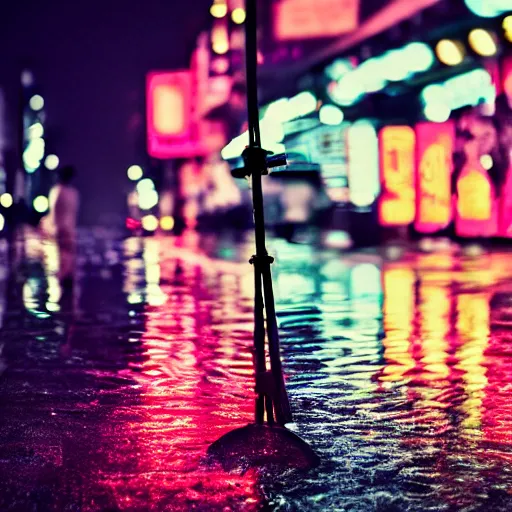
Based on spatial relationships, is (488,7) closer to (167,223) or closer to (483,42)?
(483,42)

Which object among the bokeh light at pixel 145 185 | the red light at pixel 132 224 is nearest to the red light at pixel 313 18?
the red light at pixel 132 224

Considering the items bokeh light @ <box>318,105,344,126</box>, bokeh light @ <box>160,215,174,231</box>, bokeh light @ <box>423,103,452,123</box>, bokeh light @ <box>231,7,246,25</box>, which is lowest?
bokeh light @ <box>160,215,174,231</box>

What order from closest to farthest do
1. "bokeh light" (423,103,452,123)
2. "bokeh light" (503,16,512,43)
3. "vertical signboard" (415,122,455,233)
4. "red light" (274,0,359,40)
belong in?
"bokeh light" (503,16,512,43)
"vertical signboard" (415,122,455,233)
"bokeh light" (423,103,452,123)
"red light" (274,0,359,40)

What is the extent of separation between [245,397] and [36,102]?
9864 cm

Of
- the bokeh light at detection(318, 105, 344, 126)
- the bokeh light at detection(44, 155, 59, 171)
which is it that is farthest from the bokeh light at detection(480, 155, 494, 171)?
the bokeh light at detection(44, 155, 59, 171)

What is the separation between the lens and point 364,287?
16.5 meters

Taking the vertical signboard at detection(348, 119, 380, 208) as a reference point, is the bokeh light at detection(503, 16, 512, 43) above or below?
above

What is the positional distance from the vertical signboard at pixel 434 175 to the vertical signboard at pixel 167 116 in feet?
146

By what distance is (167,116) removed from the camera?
74125mm

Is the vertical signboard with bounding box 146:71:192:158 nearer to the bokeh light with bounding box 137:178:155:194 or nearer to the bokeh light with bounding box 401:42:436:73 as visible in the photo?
the bokeh light with bounding box 137:178:155:194

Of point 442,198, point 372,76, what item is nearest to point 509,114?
point 442,198

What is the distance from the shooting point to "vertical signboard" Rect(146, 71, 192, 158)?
241ft

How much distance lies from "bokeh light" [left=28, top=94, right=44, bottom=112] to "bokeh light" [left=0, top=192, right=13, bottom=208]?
26.1 m

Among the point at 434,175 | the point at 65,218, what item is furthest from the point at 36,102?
the point at 65,218
